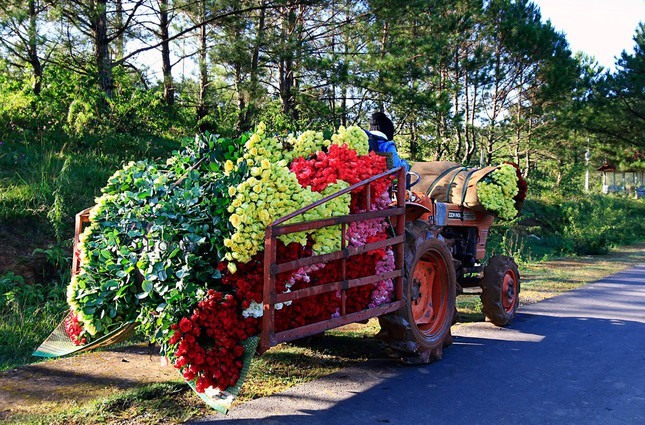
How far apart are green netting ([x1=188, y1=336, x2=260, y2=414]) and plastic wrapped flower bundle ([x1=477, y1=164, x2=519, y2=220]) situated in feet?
13.1

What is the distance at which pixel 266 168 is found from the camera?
14.0 ft

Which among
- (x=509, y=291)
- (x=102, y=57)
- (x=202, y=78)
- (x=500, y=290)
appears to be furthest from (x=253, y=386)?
(x=202, y=78)

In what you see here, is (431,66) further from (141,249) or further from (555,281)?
(141,249)

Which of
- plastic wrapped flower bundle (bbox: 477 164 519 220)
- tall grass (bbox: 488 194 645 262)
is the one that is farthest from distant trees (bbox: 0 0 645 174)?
plastic wrapped flower bundle (bbox: 477 164 519 220)

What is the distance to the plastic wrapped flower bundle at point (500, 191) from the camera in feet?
23.7

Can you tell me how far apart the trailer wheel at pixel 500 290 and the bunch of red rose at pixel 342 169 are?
8.63 feet

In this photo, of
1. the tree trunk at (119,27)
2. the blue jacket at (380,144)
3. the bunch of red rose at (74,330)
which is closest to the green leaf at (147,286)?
the bunch of red rose at (74,330)

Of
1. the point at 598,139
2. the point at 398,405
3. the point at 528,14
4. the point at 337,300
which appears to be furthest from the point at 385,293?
the point at 598,139

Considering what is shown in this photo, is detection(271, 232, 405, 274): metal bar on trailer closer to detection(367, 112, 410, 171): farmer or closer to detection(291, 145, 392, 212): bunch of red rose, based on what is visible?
detection(291, 145, 392, 212): bunch of red rose

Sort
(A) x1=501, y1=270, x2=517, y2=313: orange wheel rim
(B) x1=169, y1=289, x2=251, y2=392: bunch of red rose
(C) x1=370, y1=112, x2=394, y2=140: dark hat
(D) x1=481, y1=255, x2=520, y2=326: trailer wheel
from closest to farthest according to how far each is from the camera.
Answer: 1. (B) x1=169, y1=289, x2=251, y2=392: bunch of red rose
2. (C) x1=370, y1=112, x2=394, y2=140: dark hat
3. (D) x1=481, y1=255, x2=520, y2=326: trailer wheel
4. (A) x1=501, y1=270, x2=517, y2=313: orange wheel rim

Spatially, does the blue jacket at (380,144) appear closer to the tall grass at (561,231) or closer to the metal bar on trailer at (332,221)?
the metal bar on trailer at (332,221)

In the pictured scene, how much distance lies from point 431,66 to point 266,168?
1449 cm

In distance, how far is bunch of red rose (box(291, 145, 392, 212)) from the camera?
4.70 meters

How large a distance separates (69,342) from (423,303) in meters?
3.33
